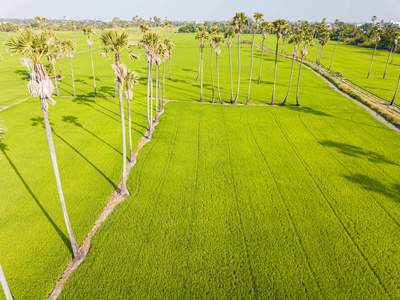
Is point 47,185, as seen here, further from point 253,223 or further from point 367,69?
point 367,69

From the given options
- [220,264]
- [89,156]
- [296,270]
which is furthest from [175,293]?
[89,156]

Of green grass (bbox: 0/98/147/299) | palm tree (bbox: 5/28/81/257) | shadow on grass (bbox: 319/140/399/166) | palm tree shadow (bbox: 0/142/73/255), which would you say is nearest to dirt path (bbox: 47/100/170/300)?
green grass (bbox: 0/98/147/299)

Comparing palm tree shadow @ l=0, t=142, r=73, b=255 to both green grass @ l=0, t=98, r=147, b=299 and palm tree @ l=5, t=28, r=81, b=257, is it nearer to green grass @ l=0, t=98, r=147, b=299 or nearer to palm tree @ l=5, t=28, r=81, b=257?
green grass @ l=0, t=98, r=147, b=299

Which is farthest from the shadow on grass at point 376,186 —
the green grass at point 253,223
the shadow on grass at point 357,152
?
the shadow on grass at point 357,152

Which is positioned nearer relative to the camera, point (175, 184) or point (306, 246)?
point (306, 246)

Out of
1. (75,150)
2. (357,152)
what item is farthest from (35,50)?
(357,152)

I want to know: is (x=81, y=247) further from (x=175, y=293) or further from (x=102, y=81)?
(x=102, y=81)
